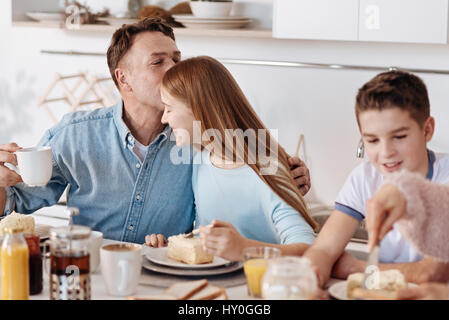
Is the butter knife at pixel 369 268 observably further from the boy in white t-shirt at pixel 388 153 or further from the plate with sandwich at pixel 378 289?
the boy in white t-shirt at pixel 388 153

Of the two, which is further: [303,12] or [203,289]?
[303,12]

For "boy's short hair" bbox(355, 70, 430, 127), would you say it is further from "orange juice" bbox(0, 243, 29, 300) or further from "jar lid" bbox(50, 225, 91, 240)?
"orange juice" bbox(0, 243, 29, 300)

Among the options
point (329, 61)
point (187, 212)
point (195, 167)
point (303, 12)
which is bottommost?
point (187, 212)

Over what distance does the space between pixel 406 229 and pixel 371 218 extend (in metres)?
0.15

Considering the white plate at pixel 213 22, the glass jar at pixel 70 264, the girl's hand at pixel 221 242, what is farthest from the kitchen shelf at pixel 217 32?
the glass jar at pixel 70 264

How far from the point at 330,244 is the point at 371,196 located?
0.17m

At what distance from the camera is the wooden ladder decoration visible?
3461 mm

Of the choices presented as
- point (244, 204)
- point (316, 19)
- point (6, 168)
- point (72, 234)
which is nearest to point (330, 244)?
point (244, 204)

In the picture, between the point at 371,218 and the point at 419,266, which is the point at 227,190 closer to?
the point at 419,266

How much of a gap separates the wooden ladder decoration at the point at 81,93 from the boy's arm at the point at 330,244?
1.98 metres

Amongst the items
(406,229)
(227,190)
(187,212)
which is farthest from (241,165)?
(406,229)

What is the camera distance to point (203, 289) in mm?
1427

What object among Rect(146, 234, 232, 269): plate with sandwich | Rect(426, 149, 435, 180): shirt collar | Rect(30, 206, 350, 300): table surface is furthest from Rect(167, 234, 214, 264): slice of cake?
Rect(426, 149, 435, 180): shirt collar

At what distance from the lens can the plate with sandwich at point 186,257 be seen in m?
1.60
